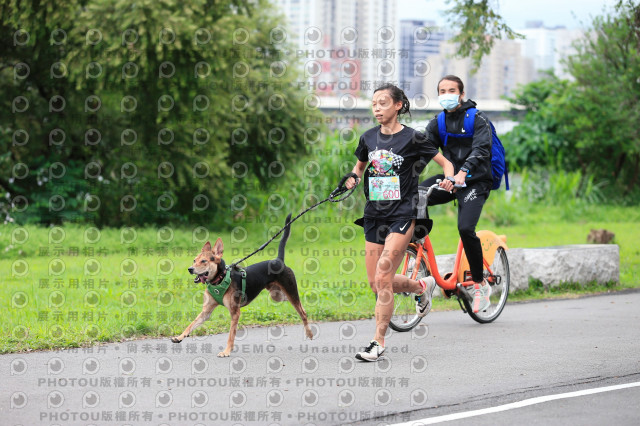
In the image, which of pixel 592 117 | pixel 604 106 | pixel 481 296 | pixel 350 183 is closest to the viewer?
pixel 350 183

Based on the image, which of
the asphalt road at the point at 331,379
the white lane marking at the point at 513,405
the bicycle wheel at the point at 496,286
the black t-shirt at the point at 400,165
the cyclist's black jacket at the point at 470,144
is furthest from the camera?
the bicycle wheel at the point at 496,286

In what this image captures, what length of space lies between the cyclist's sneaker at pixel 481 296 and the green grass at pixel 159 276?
1.31 metres

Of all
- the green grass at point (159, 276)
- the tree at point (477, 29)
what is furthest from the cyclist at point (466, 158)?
the tree at point (477, 29)

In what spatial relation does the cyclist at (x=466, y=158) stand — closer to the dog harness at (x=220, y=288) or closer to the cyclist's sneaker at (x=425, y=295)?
the cyclist's sneaker at (x=425, y=295)

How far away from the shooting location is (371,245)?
707 cm

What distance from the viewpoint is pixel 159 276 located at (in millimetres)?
11906

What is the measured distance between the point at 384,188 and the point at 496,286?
11.1 ft

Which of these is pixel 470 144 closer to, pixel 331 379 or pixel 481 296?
pixel 481 296

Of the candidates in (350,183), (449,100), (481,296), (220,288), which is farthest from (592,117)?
(220,288)

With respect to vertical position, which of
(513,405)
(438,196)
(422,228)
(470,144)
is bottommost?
→ (513,405)

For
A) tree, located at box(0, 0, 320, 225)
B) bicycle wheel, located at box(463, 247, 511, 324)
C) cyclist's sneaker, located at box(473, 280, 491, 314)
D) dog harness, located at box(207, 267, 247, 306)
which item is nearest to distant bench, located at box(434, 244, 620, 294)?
bicycle wheel, located at box(463, 247, 511, 324)

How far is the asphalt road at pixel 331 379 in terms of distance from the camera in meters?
5.30

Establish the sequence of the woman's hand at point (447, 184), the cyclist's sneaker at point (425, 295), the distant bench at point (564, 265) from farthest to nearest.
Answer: the distant bench at point (564, 265)
the cyclist's sneaker at point (425, 295)
the woman's hand at point (447, 184)

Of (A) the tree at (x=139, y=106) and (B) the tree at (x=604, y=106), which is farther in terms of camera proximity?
(B) the tree at (x=604, y=106)
